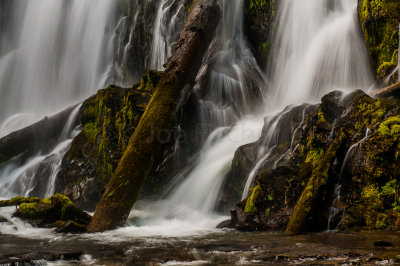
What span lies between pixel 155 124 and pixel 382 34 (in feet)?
21.8

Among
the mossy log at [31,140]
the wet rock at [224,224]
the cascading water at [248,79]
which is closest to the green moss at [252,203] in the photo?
the wet rock at [224,224]

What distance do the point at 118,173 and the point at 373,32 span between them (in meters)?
7.78

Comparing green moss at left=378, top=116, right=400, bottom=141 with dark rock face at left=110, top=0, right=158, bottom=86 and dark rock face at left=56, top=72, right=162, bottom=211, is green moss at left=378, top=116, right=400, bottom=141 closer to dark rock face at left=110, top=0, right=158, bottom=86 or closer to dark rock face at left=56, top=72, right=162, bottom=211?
dark rock face at left=56, top=72, right=162, bottom=211

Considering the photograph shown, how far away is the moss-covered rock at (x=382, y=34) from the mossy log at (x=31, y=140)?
35.2 ft

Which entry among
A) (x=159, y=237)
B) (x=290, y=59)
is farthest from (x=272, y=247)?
(x=290, y=59)

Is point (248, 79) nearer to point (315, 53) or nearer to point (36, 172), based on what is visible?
point (315, 53)

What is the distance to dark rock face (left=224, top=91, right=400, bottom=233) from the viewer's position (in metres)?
5.54

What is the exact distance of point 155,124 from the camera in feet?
25.0

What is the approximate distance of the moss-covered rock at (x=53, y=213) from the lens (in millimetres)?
7098

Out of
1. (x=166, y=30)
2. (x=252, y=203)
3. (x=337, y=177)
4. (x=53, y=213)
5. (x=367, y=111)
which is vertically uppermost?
(x=166, y=30)

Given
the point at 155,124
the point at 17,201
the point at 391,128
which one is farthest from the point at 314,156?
the point at 17,201

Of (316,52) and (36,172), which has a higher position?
(316,52)

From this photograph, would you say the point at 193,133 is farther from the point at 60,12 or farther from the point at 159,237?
the point at 60,12

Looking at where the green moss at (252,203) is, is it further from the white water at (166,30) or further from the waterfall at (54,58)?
the waterfall at (54,58)
